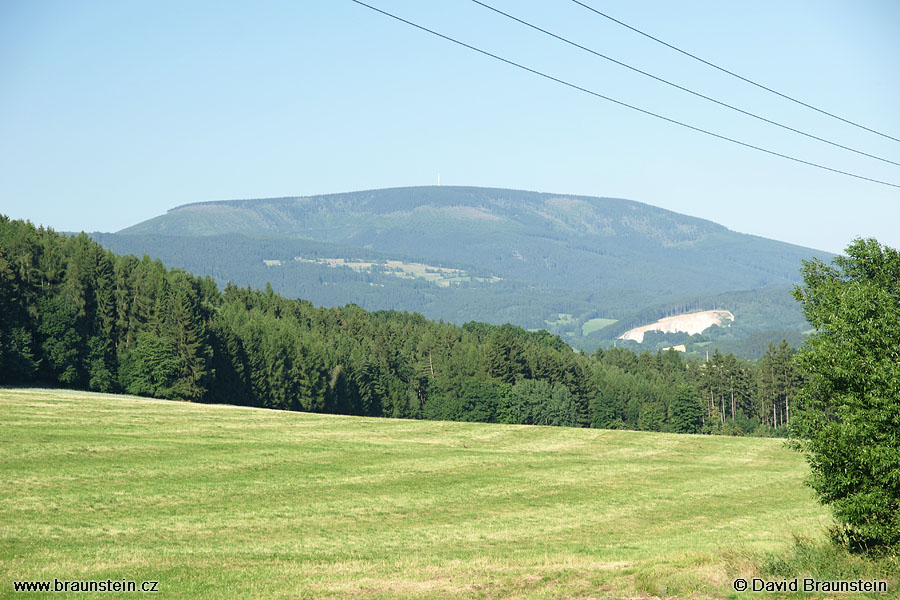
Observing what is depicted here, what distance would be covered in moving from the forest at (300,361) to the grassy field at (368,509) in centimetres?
2977

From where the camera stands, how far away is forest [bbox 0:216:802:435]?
105 meters

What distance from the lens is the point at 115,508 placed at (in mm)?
39031

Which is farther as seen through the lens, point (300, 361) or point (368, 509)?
point (300, 361)

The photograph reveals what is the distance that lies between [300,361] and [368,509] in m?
88.6

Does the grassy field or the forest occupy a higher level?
the forest

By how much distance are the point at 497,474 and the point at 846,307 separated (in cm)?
3202

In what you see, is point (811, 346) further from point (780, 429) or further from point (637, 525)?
point (780, 429)

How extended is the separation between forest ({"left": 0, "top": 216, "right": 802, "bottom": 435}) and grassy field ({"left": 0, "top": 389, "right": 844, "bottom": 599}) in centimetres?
2977

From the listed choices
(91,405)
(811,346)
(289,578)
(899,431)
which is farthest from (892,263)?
(91,405)

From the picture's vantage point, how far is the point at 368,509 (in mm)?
42719

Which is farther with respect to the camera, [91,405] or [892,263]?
[91,405]

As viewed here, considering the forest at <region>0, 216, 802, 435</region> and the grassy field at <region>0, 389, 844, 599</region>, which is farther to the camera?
the forest at <region>0, 216, 802, 435</region>

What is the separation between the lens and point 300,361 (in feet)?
424

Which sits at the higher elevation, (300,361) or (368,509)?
(300,361)
